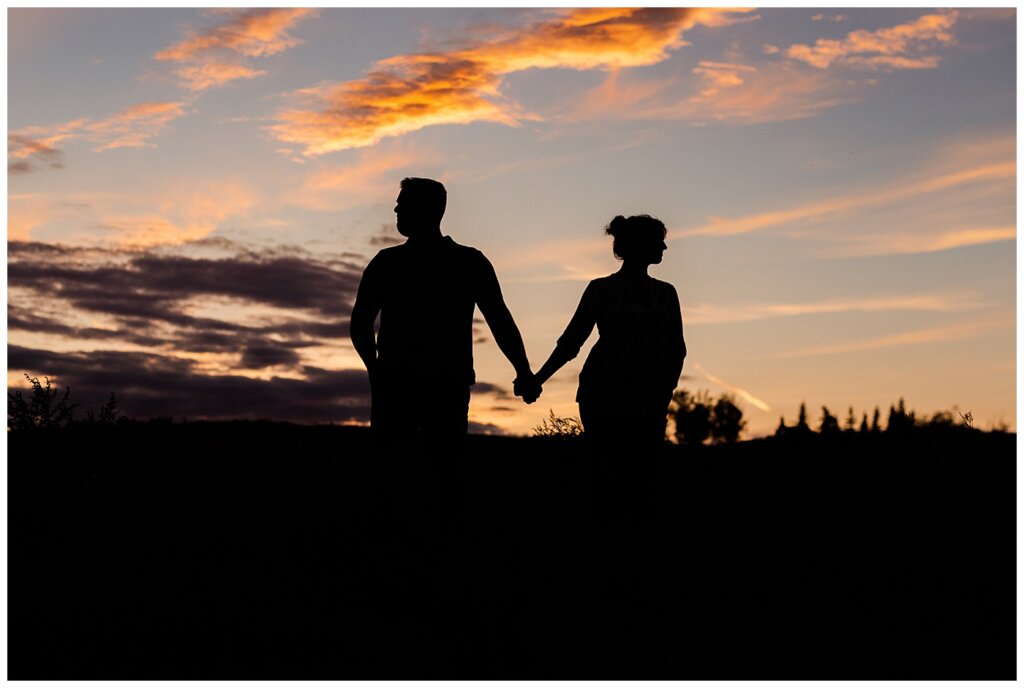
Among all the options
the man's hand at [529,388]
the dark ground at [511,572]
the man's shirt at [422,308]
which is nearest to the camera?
the dark ground at [511,572]

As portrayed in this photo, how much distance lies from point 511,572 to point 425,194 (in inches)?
110

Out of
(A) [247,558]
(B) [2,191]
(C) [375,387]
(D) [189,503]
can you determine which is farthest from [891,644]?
(B) [2,191]

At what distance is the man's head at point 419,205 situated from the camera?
842cm

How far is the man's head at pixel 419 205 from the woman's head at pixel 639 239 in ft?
4.34

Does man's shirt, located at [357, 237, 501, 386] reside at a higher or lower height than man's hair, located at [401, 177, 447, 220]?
lower

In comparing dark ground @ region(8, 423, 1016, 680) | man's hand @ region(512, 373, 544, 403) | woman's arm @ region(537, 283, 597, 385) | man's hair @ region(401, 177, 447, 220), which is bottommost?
dark ground @ region(8, 423, 1016, 680)

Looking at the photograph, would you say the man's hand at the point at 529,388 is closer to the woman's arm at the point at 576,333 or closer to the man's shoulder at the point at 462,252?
the woman's arm at the point at 576,333

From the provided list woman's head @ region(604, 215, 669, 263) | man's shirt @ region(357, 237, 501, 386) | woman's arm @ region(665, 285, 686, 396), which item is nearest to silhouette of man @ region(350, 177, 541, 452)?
man's shirt @ region(357, 237, 501, 386)

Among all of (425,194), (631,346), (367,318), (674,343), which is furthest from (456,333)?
(674,343)

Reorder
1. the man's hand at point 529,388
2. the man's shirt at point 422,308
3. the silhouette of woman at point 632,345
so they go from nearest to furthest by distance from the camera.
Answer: the silhouette of woman at point 632,345
the man's shirt at point 422,308
the man's hand at point 529,388

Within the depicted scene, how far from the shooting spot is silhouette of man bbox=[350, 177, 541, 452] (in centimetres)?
832

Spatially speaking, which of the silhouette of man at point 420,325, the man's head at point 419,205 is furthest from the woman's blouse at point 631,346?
the man's head at point 419,205

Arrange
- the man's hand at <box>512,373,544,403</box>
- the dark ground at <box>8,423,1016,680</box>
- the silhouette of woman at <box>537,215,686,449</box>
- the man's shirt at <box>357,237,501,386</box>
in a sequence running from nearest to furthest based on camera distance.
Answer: the dark ground at <box>8,423,1016,680</box>, the silhouette of woman at <box>537,215,686,449</box>, the man's shirt at <box>357,237,501,386</box>, the man's hand at <box>512,373,544,403</box>

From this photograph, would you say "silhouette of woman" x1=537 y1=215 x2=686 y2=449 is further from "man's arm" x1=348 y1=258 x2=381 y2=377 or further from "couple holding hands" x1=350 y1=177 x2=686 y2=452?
"man's arm" x1=348 y1=258 x2=381 y2=377
